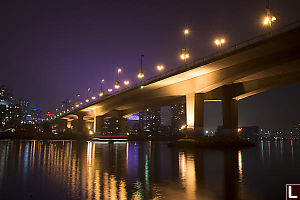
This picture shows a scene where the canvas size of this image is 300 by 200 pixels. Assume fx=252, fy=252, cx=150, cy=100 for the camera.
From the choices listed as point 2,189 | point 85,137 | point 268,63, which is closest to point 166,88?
point 268,63

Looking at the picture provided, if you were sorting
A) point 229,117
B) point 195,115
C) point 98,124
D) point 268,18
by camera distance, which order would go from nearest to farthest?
point 268,18 < point 195,115 < point 229,117 < point 98,124

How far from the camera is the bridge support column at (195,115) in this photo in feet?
146

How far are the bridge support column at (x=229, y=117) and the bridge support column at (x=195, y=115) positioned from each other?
5.29 metres

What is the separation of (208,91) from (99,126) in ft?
173

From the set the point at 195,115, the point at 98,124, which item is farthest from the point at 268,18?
the point at 98,124

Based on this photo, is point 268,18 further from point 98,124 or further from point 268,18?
point 98,124

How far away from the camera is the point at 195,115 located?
44531mm

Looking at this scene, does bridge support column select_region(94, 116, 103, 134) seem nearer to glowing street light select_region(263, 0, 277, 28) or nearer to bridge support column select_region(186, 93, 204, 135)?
bridge support column select_region(186, 93, 204, 135)

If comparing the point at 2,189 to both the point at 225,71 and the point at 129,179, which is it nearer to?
the point at 129,179

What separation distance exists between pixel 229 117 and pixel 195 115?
749 cm

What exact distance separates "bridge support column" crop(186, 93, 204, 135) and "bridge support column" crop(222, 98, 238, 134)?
17.4 feet

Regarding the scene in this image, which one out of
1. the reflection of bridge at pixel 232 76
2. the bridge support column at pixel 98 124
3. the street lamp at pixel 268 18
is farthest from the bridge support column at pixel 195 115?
the bridge support column at pixel 98 124

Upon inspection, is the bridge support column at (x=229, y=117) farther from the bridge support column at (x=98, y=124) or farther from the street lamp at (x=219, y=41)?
the bridge support column at (x=98, y=124)

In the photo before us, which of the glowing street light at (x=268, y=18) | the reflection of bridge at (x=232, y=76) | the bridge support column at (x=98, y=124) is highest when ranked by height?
the glowing street light at (x=268, y=18)
